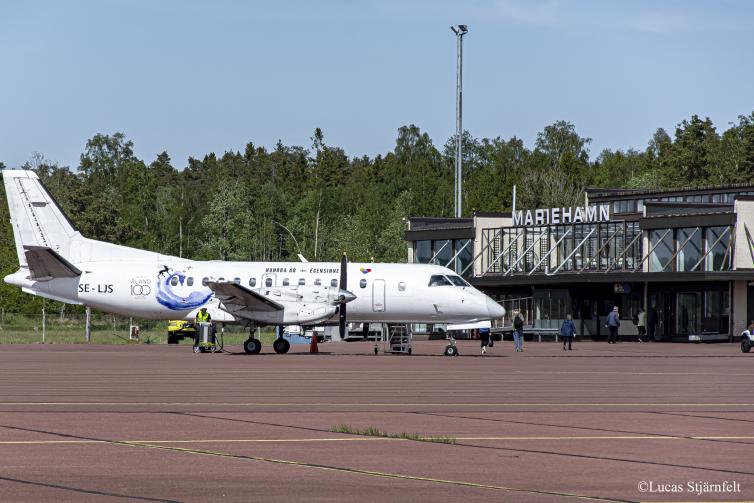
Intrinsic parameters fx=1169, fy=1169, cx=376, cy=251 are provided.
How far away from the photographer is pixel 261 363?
107ft

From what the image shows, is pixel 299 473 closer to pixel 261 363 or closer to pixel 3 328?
pixel 261 363

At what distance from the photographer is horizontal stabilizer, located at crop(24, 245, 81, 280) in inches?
1586

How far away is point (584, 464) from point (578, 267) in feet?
174

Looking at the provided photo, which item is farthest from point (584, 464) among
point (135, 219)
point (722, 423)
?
point (135, 219)

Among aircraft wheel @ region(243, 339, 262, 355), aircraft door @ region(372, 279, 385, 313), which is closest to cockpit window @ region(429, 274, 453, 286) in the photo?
aircraft door @ region(372, 279, 385, 313)

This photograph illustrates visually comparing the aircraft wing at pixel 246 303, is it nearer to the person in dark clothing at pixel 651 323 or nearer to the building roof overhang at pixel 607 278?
the building roof overhang at pixel 607 278

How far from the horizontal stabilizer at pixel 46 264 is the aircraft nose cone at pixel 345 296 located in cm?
951

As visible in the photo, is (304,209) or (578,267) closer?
(578,267)

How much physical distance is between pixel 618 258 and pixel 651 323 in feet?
14.1

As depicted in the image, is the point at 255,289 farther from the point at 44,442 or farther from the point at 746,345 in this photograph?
the point at 44,442

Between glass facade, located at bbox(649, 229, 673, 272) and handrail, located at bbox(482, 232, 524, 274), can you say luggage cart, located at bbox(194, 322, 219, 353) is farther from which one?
handrail, located at bbox(482, 232, 524, 274)

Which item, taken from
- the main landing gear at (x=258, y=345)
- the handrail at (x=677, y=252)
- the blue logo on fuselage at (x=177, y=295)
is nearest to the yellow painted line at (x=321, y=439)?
the main landing gear at (x=258, y=345)

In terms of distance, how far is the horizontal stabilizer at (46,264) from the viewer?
132 ft

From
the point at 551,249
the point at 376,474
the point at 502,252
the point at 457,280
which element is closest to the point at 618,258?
the point at 551,249
